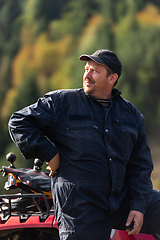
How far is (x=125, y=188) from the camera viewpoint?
2.12 metres

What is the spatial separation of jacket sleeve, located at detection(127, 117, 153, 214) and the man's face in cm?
38

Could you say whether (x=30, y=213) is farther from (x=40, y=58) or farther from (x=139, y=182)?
(x=40, y=58)

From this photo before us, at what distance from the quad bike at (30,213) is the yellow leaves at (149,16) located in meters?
6.06

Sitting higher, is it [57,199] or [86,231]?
[57,199]

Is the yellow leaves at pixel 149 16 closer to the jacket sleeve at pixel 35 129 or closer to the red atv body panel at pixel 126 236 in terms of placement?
the red atv body panel at pixel 126 236

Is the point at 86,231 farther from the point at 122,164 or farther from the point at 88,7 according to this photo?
the point at 88,7

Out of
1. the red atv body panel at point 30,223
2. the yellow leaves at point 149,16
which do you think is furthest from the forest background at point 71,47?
the red atv body panel at point 30,223

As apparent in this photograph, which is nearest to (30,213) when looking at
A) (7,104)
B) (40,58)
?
(7,104)

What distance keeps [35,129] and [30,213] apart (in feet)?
3.15

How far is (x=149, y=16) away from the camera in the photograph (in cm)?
804

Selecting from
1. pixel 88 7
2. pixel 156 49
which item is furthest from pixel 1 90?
pixel 156 49

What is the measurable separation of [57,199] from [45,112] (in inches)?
20.9

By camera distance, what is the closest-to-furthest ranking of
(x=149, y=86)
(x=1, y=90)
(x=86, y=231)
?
(x=86, y=231)
(x=149, y=86)
(x=1, y=90)

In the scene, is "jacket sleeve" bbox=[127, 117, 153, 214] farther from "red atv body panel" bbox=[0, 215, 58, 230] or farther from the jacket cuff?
"red atv body panel" bbox=[0, 215, 58, 230]
